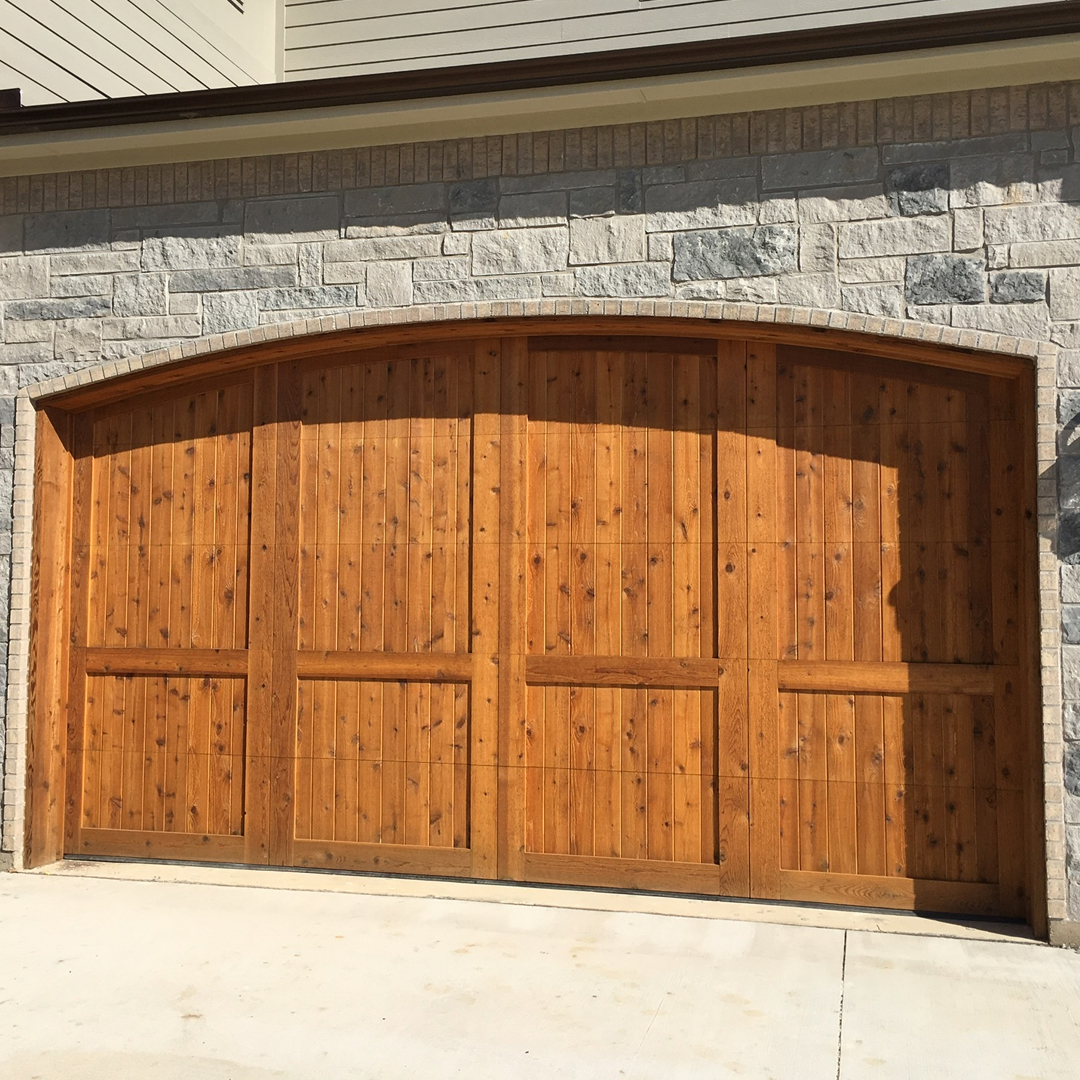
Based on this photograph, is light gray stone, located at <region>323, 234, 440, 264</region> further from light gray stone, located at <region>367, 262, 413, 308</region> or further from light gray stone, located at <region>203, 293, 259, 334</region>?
light gray stone, located at <region>203, 293, 259, 334</region>

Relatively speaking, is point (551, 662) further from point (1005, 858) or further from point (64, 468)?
point (64, 468)

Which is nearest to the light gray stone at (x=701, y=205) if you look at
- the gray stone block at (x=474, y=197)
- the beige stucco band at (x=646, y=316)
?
the beige stucco band at (x=646, y=316)

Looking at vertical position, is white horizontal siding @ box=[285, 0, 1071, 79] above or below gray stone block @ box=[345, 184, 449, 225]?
above

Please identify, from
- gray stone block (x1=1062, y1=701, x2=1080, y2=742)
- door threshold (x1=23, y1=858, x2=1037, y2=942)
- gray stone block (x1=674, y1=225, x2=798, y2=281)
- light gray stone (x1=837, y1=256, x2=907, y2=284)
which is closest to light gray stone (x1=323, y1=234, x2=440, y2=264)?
gray stone block (x1=674, y1=225, x2=798, y2=281)

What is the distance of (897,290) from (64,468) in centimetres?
441

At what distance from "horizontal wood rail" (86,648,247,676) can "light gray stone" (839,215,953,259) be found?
3.60 meters

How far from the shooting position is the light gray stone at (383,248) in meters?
5.88

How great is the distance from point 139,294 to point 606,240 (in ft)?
8.18

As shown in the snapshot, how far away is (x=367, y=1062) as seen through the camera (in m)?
3.66

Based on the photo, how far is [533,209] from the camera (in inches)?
227

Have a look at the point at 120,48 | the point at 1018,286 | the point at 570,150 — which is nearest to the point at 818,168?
the point at 1018,286

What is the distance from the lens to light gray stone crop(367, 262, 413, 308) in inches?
231

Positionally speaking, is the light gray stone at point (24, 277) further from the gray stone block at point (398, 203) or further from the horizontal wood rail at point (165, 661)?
the horizontal wood rail at point (165, 661)

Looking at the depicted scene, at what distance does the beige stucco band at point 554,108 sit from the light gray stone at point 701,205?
0.34 m
